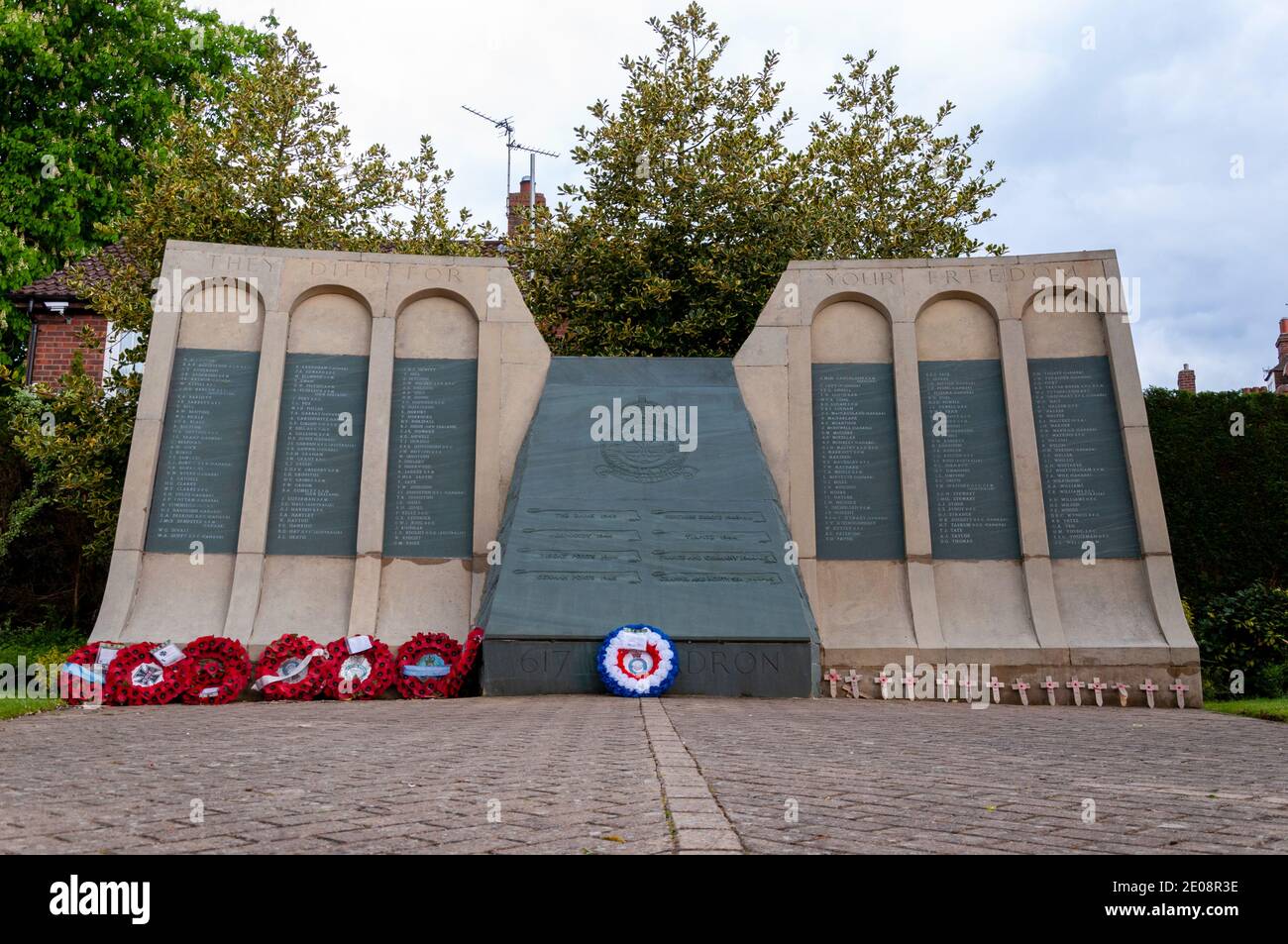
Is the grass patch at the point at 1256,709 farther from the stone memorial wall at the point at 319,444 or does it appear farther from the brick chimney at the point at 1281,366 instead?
the brick chimney at the point at 1281,366

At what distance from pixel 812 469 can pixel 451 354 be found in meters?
5.02

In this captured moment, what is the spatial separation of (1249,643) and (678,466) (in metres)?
8.21

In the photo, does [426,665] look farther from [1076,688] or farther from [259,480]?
[1076,688]

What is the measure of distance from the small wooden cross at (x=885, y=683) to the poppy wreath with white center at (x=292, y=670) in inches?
248

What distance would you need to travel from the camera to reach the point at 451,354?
13.4 metres

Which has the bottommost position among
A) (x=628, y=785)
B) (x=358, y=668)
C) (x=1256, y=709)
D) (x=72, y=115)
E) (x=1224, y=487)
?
(x=628, y=785)

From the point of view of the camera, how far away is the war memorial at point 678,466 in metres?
11.6

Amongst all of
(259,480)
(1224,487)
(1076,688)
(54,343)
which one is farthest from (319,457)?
(54,343)

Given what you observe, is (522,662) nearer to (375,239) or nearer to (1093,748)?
(1093,748)

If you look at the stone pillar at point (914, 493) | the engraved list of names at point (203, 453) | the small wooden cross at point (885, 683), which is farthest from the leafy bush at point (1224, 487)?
the engraved list of names at point (203, 453)

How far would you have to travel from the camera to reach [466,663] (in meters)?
10.6

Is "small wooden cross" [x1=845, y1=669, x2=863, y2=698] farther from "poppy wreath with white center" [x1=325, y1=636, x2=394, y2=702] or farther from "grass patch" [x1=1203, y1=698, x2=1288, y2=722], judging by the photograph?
"poppy wreath with white center" [x1=325, y1=636, x2=394, y2=702]

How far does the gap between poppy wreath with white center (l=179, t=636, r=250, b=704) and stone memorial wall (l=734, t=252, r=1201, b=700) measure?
21.5 feet
